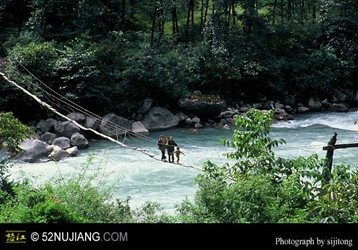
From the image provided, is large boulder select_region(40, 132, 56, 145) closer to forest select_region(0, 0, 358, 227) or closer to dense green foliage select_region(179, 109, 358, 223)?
forest select_region(0, 0, 358, 227)

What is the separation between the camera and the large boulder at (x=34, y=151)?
1634 centimetres

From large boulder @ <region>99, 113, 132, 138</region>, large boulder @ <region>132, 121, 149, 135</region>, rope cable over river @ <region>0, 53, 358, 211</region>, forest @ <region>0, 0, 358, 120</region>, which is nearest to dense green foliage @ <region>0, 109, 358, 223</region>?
rope cable over river @ <region>0, 53, 358, 211</region>

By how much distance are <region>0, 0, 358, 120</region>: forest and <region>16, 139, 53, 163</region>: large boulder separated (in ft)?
13.0

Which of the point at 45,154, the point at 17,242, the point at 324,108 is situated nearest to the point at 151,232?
the point at 17,242

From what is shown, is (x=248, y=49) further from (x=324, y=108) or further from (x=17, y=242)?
(x=17, y=242)

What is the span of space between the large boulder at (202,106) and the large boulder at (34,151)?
26.8 feet

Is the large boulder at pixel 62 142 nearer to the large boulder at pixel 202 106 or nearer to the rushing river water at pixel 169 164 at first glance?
the rushing river water at pixel 169 164

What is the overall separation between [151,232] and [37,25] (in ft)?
84.7

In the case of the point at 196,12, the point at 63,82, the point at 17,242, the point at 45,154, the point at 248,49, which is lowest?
the point at 45,154

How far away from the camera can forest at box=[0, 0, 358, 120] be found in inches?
873

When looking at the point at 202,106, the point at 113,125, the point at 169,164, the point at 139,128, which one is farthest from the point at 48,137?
the point at 202,106

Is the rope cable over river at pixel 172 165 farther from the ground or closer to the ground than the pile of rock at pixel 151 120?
closer to the ground

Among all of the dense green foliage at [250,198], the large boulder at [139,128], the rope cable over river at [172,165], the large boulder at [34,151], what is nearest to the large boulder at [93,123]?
the rope cable over river at [172,165]

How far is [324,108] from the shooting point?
26.4 metres
